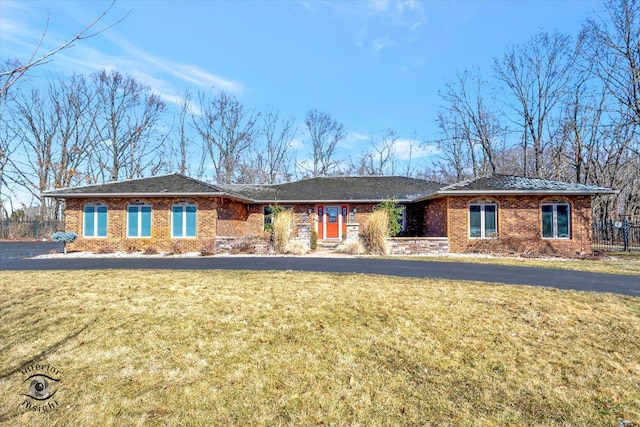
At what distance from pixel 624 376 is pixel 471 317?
195 cm

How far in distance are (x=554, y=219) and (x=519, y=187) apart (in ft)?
7.15

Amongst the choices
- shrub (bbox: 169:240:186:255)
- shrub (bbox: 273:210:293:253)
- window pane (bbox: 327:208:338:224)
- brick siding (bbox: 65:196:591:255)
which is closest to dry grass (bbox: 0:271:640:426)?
shrub (bbox: 273:210:293:253)

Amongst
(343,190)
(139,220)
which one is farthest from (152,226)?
(343,190)

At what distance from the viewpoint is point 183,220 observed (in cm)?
1695

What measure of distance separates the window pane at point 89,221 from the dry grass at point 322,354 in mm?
10820

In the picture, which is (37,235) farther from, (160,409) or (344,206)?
(160,409)

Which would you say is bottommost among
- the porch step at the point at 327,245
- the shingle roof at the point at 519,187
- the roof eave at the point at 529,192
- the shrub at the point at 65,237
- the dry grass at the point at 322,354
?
the dry grass at the point at 322,354

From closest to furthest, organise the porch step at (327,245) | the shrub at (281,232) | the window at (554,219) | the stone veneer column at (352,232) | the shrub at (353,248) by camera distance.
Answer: the shrub at (353,248)
the shrub at (281,232)
the window at (554,219)
the stone veneer column at (352,232)
the porch step at (327,245)

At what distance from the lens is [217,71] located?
69.9ft

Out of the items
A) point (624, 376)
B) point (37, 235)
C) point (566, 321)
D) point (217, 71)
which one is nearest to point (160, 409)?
point (624, 376)

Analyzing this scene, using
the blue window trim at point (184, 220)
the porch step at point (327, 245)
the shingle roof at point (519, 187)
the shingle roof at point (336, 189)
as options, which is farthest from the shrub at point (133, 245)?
the shingle roof at point (519, 187)

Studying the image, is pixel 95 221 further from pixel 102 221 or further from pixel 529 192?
pixel 529 192

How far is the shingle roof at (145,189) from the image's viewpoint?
16.6 meters

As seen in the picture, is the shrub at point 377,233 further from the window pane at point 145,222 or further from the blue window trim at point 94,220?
Result: the blue window trim at point 94,220
